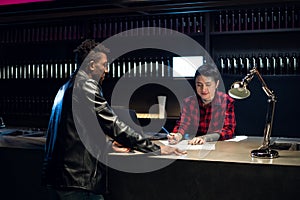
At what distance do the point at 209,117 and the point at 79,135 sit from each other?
56.5 inches

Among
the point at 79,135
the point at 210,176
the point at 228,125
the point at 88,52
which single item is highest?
the point at 88,52

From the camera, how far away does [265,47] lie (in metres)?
4.30

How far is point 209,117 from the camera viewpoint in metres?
3.14

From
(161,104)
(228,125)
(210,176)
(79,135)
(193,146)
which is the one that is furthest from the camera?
(161,104)

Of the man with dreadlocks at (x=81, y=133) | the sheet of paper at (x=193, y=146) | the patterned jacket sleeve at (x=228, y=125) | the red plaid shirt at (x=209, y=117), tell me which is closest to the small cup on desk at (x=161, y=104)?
the red plaid shirt at (x=209, y=117)

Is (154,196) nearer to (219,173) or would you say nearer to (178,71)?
(219,173)

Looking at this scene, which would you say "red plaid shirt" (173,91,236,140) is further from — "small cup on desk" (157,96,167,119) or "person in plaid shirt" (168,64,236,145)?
"small cup on desk" (157,96,167,119)

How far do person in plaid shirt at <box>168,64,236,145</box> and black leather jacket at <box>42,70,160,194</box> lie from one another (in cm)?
96

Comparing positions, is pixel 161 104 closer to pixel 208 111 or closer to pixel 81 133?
pixel 208 111

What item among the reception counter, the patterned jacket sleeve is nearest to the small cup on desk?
the patterned jacket sleeve

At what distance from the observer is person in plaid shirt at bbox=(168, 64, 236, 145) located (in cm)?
296

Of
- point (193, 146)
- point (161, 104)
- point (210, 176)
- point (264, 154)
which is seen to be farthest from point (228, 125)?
point (161, 104)

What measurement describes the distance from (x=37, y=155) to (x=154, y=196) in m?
0.90

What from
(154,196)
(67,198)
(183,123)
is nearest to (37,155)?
(67,198)
